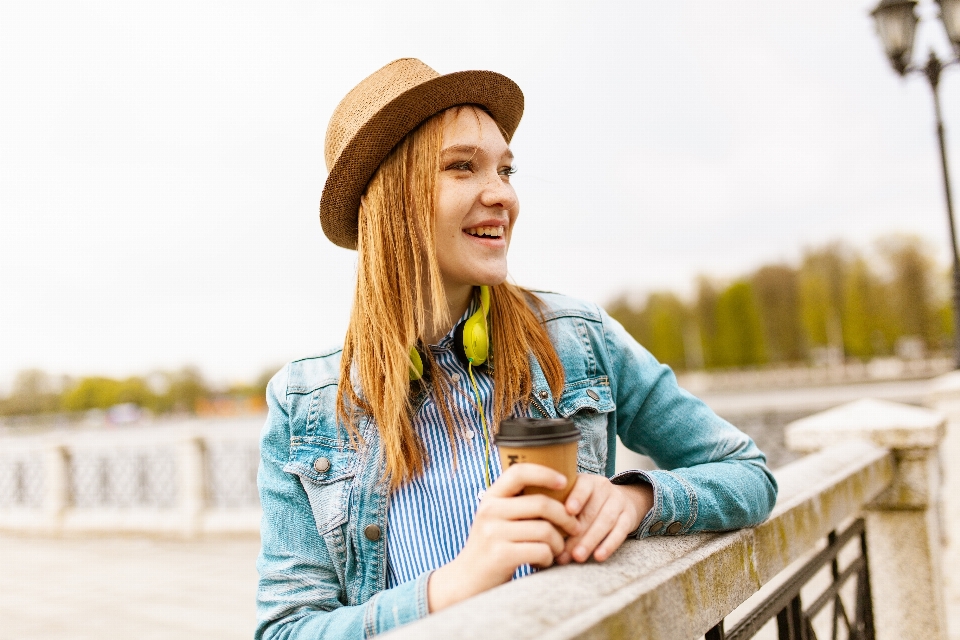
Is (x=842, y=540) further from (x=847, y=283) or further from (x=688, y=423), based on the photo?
(x=847, y=283)

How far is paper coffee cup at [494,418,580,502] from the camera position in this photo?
1039mm

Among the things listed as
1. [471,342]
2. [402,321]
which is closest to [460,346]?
[471,342]

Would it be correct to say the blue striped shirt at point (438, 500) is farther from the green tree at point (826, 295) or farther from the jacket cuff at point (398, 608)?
the green tree at point (826, 295)

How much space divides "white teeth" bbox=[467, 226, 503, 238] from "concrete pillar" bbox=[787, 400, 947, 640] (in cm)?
226

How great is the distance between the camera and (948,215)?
8188 mm

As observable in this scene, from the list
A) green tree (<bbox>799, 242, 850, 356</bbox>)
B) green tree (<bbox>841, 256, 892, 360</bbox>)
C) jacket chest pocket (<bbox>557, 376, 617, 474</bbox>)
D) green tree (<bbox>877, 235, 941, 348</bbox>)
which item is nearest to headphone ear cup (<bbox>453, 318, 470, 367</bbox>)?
jacket chest pocket (<bbox>557, 376, 617, 474</bbox>)

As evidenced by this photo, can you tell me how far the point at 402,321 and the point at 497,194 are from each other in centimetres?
34

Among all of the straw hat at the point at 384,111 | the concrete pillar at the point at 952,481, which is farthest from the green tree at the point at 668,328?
the straw hat at the point at 384,111

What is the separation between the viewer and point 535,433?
1.03 meters

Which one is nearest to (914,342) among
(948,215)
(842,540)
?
(948,215)

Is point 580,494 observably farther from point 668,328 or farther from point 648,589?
point 668,328

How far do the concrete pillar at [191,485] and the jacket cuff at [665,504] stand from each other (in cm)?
942

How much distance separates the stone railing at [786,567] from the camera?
949 mm

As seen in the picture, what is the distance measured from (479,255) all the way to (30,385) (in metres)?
76.1
